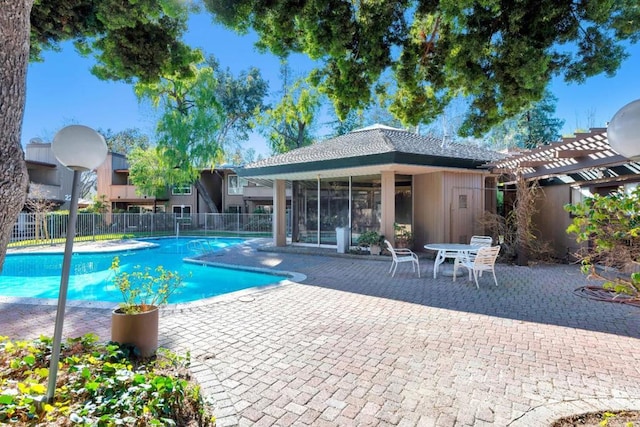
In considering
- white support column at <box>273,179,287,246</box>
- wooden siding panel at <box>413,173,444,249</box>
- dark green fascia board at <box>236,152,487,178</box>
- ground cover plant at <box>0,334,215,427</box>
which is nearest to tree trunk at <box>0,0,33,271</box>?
ground cover plant at <box>0,334,215,427</box>

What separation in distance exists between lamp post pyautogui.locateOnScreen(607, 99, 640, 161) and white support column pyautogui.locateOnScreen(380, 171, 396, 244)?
346 inches

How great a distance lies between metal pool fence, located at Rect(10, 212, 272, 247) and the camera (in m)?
17.8

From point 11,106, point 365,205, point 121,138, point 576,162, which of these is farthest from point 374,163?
point 121,138

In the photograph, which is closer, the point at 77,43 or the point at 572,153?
the point at 77,43

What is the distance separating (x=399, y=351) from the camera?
391cm

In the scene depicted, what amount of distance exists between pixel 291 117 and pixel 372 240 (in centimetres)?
1794

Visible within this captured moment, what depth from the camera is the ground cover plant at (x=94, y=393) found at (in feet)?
7.12

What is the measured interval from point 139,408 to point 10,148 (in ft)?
6.50

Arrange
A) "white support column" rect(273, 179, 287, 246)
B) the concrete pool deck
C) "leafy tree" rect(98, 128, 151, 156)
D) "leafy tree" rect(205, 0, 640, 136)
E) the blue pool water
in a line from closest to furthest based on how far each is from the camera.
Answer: the concrete pool deck, "leafy tree" rect(205, 0, 640, 136), the blue pool water, "white support column" rect(273, 179, 287, 246), "leafy tree" rect(98, 128, 151, 156)

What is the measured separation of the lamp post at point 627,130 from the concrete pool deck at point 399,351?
212 cm

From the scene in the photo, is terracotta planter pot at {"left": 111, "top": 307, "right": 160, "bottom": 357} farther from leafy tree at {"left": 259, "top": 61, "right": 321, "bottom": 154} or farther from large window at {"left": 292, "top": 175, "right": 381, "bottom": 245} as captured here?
leafy tree at {"left": 259, "top": 61, "right": 321, "bottom": 154}

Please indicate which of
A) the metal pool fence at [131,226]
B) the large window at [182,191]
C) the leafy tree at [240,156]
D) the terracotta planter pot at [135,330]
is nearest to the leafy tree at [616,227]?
the terracotta planter pot at [135,330]

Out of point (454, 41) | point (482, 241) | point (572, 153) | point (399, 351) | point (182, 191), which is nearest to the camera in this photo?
point (399, 351)

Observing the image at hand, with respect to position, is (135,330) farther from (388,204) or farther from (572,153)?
(572,153)
